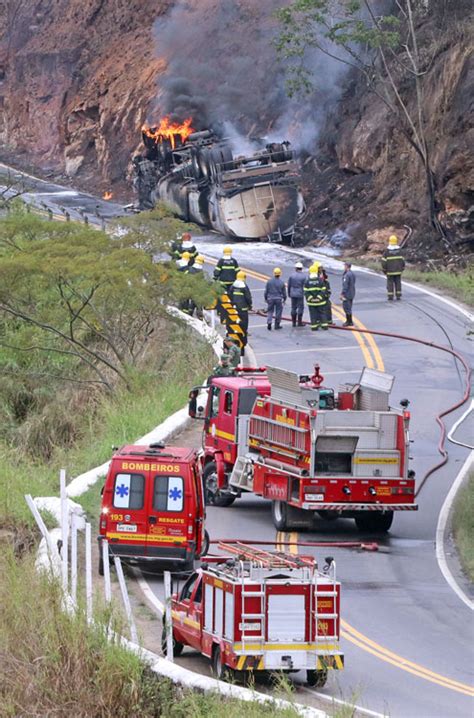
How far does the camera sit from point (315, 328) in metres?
36.1

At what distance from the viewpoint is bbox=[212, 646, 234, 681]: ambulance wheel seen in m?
14.1

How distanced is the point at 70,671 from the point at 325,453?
22.4 feet

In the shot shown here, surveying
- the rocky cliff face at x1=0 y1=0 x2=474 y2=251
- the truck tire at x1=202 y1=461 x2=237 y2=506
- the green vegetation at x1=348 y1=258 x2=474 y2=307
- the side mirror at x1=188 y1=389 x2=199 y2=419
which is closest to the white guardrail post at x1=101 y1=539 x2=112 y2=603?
the truck tire at x1=202 y1=461 x2=237 y2=506

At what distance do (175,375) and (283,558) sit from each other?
17237 mm

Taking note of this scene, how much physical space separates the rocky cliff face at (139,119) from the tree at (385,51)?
0.58 m

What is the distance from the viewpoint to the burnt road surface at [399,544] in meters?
14.5

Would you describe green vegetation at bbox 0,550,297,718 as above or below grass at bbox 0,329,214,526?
above

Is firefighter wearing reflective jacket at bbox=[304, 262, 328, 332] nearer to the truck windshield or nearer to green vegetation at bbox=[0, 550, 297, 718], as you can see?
the truck windshield

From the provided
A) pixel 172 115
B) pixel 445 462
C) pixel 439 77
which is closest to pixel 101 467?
pixel 445 462

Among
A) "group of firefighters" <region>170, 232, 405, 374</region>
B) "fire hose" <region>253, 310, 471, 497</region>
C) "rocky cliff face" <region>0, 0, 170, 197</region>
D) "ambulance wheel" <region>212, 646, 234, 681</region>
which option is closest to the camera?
"ambulance wheel" <region>212, 646, 234, 681</region>

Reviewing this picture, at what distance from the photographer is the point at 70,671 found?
1459 centimetres

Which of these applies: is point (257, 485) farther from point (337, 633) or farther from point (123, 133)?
point (123, 133)

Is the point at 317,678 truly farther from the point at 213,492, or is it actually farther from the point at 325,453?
the point at 213,492

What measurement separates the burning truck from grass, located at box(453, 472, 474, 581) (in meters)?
26.4
